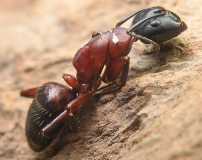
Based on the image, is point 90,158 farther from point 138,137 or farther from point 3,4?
point 3,4

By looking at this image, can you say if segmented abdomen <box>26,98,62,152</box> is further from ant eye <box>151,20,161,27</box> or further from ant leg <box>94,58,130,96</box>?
ant eye <box>151,20,161,27</box>

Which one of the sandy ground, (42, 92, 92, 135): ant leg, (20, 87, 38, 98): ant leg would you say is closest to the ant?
(42, 92, 92, 135): ant leg

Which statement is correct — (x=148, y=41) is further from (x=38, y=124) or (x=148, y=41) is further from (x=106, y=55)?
(x=38, y=124)

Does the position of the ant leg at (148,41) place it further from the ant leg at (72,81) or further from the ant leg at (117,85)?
the ant leg at (72,81)

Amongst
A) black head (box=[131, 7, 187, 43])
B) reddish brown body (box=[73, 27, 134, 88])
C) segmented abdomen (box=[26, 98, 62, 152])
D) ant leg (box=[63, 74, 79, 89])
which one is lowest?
segmented abdomen (box=[26, 98, 62, 152])

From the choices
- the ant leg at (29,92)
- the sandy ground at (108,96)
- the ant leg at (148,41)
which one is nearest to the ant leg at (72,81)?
the sandy ground at (108,96)

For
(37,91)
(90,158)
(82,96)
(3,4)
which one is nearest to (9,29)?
(3,4)
